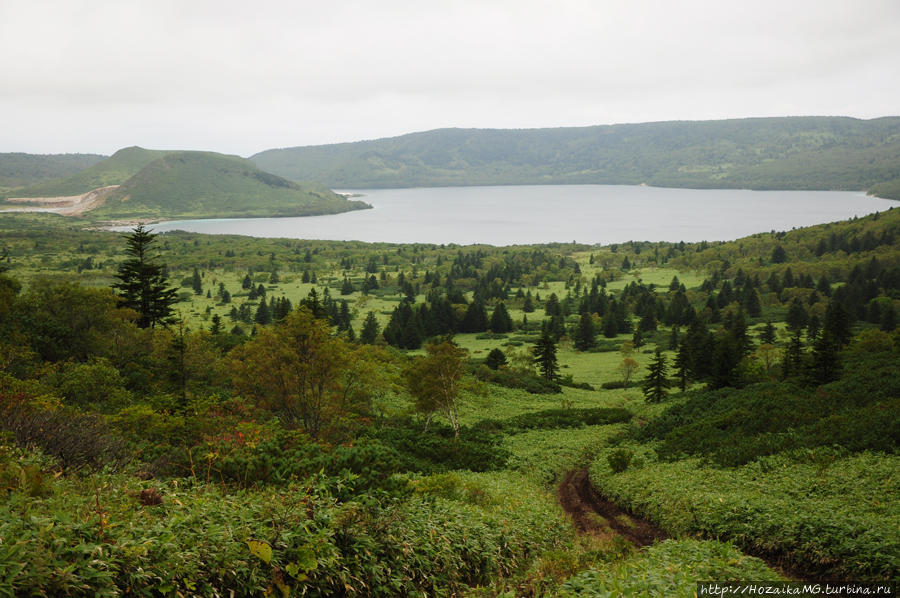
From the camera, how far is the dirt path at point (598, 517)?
1984 centimetres

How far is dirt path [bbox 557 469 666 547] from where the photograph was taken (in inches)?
781

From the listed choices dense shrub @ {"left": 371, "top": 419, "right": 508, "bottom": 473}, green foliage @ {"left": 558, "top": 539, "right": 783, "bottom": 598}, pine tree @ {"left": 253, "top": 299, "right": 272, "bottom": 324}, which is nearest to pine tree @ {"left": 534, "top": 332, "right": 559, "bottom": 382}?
dense shrub @ {"left": 371, "top": 419, "right": 508, "bottom": 473}

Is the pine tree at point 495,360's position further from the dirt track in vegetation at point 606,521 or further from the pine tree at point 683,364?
the dirt track in vegetation at point 606,521

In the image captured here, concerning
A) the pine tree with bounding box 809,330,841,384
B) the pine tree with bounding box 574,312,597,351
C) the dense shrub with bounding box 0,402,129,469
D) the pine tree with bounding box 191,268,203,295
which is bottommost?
the pine tree with bounding box 574,312,597,351

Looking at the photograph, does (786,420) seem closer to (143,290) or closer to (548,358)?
(548,358)

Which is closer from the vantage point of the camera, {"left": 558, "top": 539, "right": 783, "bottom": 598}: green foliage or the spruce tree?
{"left": 558, "top": 539, "right": 783, "bottom": 598}: green foliage

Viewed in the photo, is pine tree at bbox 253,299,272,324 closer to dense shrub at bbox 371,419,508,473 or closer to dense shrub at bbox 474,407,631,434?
dense shrub at bbox 474,407,631,434

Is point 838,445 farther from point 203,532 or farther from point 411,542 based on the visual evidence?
point 203,532

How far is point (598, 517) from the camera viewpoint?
74.6 ft

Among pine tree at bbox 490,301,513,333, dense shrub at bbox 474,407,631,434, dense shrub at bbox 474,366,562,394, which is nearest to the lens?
dense shrub at bbox 474,407,631,434

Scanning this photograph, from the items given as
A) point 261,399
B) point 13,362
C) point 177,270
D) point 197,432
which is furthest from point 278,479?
point 177,270

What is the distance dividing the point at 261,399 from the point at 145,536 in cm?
2478

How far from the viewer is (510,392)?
6512cm

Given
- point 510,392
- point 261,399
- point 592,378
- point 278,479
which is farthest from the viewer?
point 592,378
